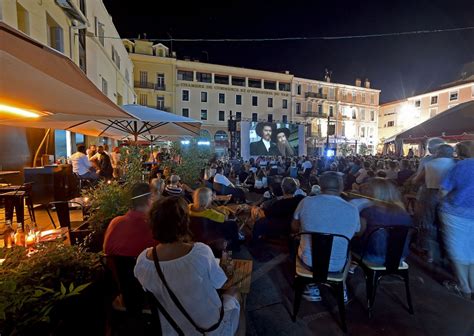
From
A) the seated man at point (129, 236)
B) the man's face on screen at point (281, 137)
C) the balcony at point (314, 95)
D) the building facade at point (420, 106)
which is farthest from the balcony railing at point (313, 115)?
the seated man at point (129, 236)

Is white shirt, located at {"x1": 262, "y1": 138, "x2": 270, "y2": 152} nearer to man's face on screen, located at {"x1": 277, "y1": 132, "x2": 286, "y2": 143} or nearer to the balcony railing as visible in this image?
man's face on screen, located at {"x1": 277, "y1": 132, "x2": 286, "y2": 143}

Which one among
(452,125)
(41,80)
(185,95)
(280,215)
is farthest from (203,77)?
(41,80)

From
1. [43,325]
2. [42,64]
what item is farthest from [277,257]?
[42,64]

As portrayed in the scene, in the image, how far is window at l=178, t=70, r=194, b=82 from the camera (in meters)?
35.8

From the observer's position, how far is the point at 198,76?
36.5 metres

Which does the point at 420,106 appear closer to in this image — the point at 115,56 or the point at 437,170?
the point at 115,56

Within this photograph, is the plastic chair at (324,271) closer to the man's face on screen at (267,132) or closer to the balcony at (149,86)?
the man's face on screen at (267,132)

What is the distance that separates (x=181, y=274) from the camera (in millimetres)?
1541

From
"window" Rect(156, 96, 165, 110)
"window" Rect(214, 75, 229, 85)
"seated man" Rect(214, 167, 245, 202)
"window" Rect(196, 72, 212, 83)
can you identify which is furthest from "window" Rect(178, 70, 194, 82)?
"seated man" Rect(214, 167, 245, 202)

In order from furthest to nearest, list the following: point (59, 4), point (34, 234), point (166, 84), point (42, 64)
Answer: point (166, 84) → point (59, 4) → point (34, 234) → point (42, 64)

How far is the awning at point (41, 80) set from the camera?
1.51 meters

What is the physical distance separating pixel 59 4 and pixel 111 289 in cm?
1032

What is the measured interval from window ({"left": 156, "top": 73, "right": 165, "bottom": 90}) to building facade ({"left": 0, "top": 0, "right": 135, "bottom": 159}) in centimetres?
1649

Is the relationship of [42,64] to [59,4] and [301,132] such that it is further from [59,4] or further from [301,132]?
[301,132]
